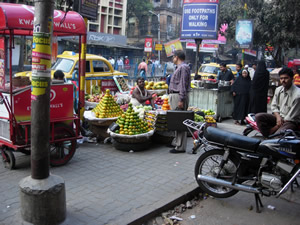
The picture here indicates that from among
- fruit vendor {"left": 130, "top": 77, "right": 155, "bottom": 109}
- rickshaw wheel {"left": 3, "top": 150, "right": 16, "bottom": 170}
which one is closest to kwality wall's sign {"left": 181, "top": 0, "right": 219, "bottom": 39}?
fruit vendor {"left": 130, "top": 77, "right": 155, "bottom": 109}

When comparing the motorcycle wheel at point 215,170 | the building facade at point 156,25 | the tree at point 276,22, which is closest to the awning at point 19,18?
the motorcycle wheel at point 215,170

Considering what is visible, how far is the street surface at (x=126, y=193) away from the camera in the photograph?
388cm

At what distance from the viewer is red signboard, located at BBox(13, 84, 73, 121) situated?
488 cm

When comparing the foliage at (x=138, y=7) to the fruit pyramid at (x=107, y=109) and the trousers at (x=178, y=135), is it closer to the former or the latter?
the fruit pyramid at (x=107, y=109)

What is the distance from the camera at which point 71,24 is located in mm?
5434

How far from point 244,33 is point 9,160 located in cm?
1367

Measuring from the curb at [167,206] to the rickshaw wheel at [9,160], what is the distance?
2.48 meters

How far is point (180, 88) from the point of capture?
20.9ft

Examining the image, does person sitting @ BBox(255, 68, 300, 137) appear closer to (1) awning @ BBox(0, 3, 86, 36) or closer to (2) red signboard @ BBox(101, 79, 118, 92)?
(1) awning @ BBox(0, 3, 86, 36)

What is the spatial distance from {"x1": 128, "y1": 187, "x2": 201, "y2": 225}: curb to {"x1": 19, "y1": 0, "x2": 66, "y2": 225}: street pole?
100 centimetres

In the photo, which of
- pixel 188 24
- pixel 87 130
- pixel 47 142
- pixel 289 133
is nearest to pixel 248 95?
pixel 188 24

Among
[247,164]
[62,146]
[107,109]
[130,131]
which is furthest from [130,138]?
[247,164]

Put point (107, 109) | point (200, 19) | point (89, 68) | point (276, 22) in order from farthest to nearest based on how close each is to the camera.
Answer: point (276, 22) < point (89, 68) < point (200, 19) < point (107, 109)

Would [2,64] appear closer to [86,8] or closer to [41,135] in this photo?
[41,135]
